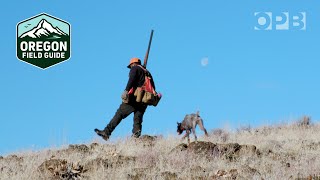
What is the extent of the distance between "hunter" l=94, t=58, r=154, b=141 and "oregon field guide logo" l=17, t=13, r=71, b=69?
5786mm

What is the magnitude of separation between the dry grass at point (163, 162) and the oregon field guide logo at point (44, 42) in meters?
7.37

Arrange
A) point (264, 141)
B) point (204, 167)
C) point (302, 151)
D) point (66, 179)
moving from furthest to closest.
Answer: point (264, 141)
point (302, 151)
point (204, 167)
point (66, 179)

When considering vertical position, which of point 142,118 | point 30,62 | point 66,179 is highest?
point 30,62

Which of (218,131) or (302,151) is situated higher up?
(218,131)

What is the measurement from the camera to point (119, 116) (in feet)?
55.2

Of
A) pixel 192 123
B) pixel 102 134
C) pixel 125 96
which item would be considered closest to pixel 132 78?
pixel 125 96

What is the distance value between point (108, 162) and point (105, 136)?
198 inches

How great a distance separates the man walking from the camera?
16.5m

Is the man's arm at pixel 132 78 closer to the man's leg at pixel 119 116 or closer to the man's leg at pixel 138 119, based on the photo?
the man's leg at pixel 119 116

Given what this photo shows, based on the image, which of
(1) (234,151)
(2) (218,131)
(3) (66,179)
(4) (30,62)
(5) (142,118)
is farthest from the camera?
(4) (30,62)

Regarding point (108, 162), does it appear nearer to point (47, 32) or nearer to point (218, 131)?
point (218, 131)

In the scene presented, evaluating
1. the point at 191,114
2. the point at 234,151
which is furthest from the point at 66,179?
the point at 191,114

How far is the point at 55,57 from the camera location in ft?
72.8

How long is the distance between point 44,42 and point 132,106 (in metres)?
6.37
